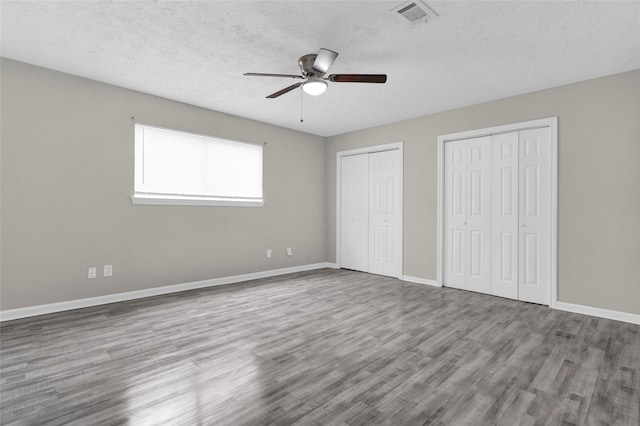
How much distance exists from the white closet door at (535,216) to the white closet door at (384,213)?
1.86 metres

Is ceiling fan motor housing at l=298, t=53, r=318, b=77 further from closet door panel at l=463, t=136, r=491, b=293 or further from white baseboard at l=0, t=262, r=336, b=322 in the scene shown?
white baseboard at l=0, t=262, r=336, b=322

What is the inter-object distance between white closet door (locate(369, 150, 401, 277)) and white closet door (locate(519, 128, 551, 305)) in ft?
6.09

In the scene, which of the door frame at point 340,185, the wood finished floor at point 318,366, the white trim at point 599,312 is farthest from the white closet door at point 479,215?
the door frame at point 340,185

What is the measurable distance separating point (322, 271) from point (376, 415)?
432 centimetres

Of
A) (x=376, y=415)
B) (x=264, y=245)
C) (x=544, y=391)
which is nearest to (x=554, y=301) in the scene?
(x=544, y=391)

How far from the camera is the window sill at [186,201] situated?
417 cm

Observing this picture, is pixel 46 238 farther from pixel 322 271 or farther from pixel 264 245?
pixel 322 271

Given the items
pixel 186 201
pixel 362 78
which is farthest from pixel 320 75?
pixel 186 201

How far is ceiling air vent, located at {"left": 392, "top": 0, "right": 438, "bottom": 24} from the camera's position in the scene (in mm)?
2346

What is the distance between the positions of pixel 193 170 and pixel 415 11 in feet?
11.8

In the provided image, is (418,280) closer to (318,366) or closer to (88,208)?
(318,366)

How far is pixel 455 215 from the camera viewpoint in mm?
4797

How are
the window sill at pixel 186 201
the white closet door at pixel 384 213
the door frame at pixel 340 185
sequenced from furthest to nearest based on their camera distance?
the white closet door at pixel 384 213 → the door frame at pixel 340 185 → the window sill at pixel 186 201

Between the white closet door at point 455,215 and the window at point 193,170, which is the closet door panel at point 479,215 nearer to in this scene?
the white closet door at point 455,215
